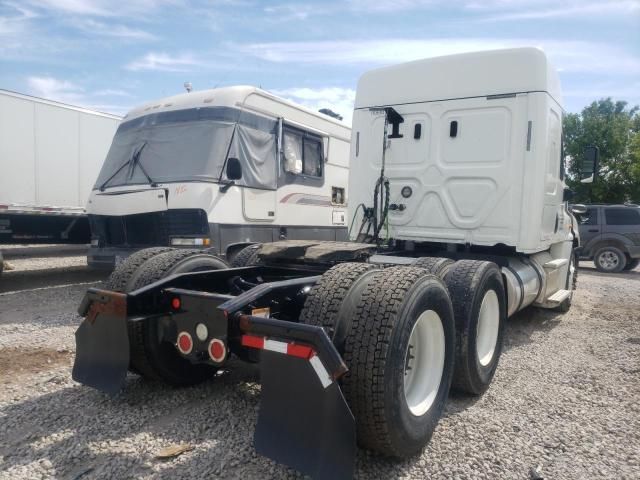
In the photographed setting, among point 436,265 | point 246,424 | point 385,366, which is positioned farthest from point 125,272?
point 436,265

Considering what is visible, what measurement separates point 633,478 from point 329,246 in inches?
100.0

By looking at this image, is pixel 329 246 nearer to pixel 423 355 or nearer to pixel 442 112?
pixel 423 355

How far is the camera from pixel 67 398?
364 centimetres

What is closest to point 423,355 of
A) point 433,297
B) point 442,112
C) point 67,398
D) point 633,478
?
point 433,297

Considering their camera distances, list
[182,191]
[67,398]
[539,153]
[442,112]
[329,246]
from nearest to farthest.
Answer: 1. [67,398]
2. [329,246]
3. [539,153]
4. [442,112]
5. [182,191]

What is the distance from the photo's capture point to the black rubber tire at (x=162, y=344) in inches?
136

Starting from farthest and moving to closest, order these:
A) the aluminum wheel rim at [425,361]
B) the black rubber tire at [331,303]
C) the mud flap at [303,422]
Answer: the aluminum wheel rim at [425,361], the black rubber tire at [331,303], the mud flap at [303,422]

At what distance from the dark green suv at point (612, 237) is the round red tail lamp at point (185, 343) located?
13.3 meters

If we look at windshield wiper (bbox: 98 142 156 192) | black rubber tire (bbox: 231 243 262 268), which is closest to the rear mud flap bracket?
black rubber tire (bbox: 231 243 262 268)

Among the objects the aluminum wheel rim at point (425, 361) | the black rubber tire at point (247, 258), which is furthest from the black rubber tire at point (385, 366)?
the black rubber tire at point (247, 258)

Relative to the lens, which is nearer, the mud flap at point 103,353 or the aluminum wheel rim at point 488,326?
the mud flap at point 103,353

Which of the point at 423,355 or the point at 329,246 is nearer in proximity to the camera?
the point at 423,355

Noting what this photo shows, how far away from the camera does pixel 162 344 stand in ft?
11.6

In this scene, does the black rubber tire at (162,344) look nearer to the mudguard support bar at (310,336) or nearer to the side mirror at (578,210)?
the mudguard support bar at (310,336)
